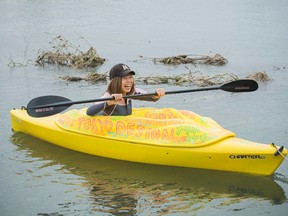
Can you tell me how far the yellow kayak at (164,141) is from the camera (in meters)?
6.70

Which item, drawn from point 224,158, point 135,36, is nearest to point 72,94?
point 224,158

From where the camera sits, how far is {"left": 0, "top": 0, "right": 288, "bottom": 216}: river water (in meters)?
6.46

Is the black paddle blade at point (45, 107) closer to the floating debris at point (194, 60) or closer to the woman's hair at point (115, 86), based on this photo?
the woman's hair at point (115, 86)

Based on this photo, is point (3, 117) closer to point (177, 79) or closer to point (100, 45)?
point (177, 79)

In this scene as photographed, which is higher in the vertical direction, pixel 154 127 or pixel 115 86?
pixel 115 86

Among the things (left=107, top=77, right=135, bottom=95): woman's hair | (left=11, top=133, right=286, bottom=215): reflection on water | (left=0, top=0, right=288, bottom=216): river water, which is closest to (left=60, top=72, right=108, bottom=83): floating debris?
(left=0, top=0, right=288, bottom=216): river water

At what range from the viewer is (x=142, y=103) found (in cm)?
986

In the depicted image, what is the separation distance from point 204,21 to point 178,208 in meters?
12.8

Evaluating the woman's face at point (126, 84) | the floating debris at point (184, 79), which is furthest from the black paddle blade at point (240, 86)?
the floating debris at point (184, 79)

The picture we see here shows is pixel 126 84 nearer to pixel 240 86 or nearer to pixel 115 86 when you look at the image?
pixel 115 86

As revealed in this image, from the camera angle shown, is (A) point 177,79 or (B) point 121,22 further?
(B) point 121,22

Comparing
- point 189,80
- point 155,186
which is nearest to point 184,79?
point 189,80

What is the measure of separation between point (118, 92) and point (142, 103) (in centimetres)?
242

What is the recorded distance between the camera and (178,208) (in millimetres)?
6258
